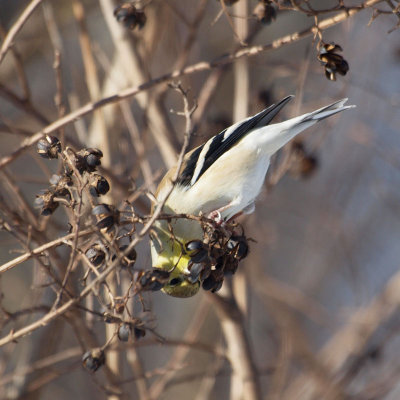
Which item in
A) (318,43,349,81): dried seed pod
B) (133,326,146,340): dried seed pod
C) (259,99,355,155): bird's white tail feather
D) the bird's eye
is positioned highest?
(259,99,355,155): bird's white tail feather

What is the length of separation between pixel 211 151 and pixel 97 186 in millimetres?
1240

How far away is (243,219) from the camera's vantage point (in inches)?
149

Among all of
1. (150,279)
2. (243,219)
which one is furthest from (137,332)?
(243,219)

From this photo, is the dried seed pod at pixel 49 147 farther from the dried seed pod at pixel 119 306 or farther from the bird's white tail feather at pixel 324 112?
the bird's white tail feather at pixel 324 112

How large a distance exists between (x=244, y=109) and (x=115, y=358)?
1.75 m

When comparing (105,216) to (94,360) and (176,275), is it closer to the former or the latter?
(94,360)

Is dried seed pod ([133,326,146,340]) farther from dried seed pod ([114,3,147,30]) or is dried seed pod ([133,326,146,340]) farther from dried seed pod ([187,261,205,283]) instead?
dried seed pod ([114,3,147,30])

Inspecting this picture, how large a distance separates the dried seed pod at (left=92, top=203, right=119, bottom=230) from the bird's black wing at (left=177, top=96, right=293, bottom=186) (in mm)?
1230

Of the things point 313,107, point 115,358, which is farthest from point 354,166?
point 115,358

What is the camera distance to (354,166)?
5.83m

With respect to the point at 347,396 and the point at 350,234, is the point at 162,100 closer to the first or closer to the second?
the point at 347,396

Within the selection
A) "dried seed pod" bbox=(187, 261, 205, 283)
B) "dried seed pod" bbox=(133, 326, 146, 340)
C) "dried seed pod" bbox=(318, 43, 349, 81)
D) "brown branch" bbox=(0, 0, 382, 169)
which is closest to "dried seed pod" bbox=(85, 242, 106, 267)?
"dried seed pod" bbox=(133, 326, 146, 340)

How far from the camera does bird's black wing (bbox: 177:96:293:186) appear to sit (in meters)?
3.06

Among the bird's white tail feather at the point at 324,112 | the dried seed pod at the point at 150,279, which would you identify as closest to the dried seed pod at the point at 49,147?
the dried seed pod at the point at 150,279
